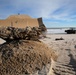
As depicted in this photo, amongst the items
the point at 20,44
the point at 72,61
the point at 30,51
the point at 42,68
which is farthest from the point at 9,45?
the point at 72,61

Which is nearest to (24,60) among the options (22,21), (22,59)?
(22,59)

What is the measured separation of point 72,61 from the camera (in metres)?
4.44

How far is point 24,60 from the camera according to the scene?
3672 mm

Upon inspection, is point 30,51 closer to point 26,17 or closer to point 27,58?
point 27,58

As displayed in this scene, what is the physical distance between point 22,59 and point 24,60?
56 mm

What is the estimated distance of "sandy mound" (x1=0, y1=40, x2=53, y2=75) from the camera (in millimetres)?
3567

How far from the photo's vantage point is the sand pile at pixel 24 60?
356cm

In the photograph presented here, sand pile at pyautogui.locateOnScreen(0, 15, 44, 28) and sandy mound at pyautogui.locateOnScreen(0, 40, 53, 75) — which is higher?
sand pile at pyautogui.locateOnScreen(0, 15, 44, 28)

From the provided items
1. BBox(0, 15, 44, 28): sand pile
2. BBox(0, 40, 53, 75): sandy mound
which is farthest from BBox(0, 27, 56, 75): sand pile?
BBox(0, 15, 44, 28): sand pile

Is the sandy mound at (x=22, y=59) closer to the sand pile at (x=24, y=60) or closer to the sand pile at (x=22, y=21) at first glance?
the sand pile at (x=24, y=60)

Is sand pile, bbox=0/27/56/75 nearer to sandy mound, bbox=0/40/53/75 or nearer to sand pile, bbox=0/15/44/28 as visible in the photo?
sandy mound, bbox=0/40/53/75

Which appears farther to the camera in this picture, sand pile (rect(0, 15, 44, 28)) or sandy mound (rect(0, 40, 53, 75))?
sand pile (rect(0, 15, 44, 28))

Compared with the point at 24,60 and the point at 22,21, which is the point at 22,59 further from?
the point at 22,21

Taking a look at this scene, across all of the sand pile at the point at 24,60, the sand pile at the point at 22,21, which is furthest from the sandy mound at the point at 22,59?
the sand pile at the point at 22,21
